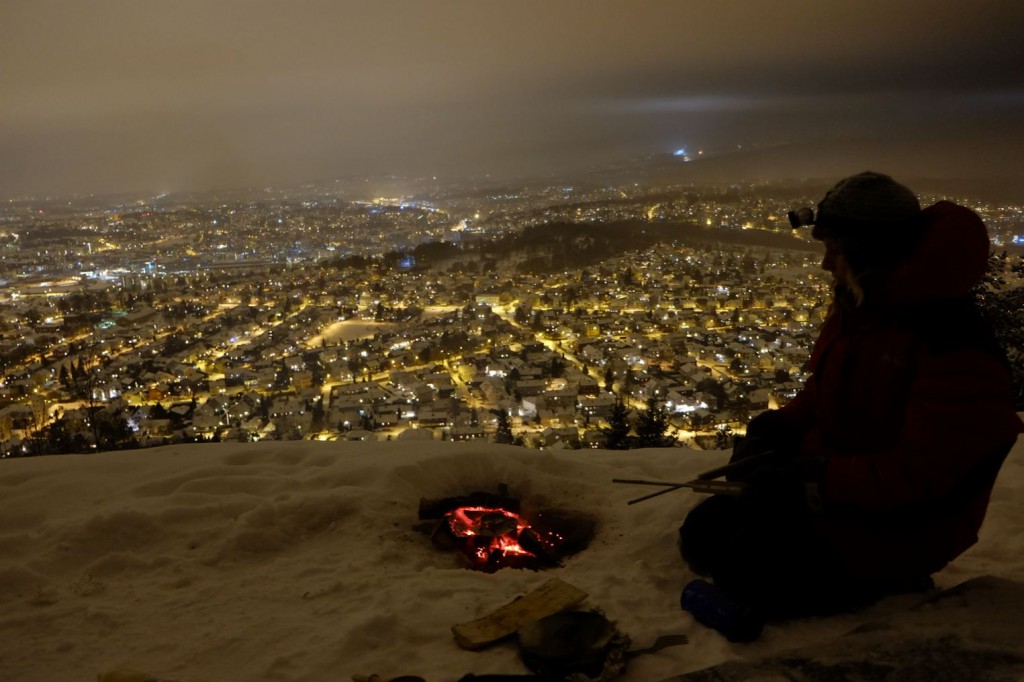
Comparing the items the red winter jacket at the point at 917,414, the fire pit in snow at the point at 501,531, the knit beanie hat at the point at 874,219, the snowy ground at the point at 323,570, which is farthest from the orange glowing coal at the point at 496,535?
the knit beanie hat at the point at 874,219

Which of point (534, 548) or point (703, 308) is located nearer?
point (534, 548)

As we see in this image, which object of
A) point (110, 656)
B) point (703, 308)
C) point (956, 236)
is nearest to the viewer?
point (956, 236)

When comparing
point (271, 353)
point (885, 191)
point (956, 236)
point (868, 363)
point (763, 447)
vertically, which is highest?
point (885, 191)

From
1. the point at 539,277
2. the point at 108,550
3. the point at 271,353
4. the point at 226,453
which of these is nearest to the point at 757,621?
the point at 108,550

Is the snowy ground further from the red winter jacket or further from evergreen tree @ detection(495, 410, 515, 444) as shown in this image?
evergreen tree @ detection(495, 410, 515, 444)

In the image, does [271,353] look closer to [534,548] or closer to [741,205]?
[534,548]

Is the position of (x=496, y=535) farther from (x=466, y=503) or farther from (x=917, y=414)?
(x=917, y=414)
